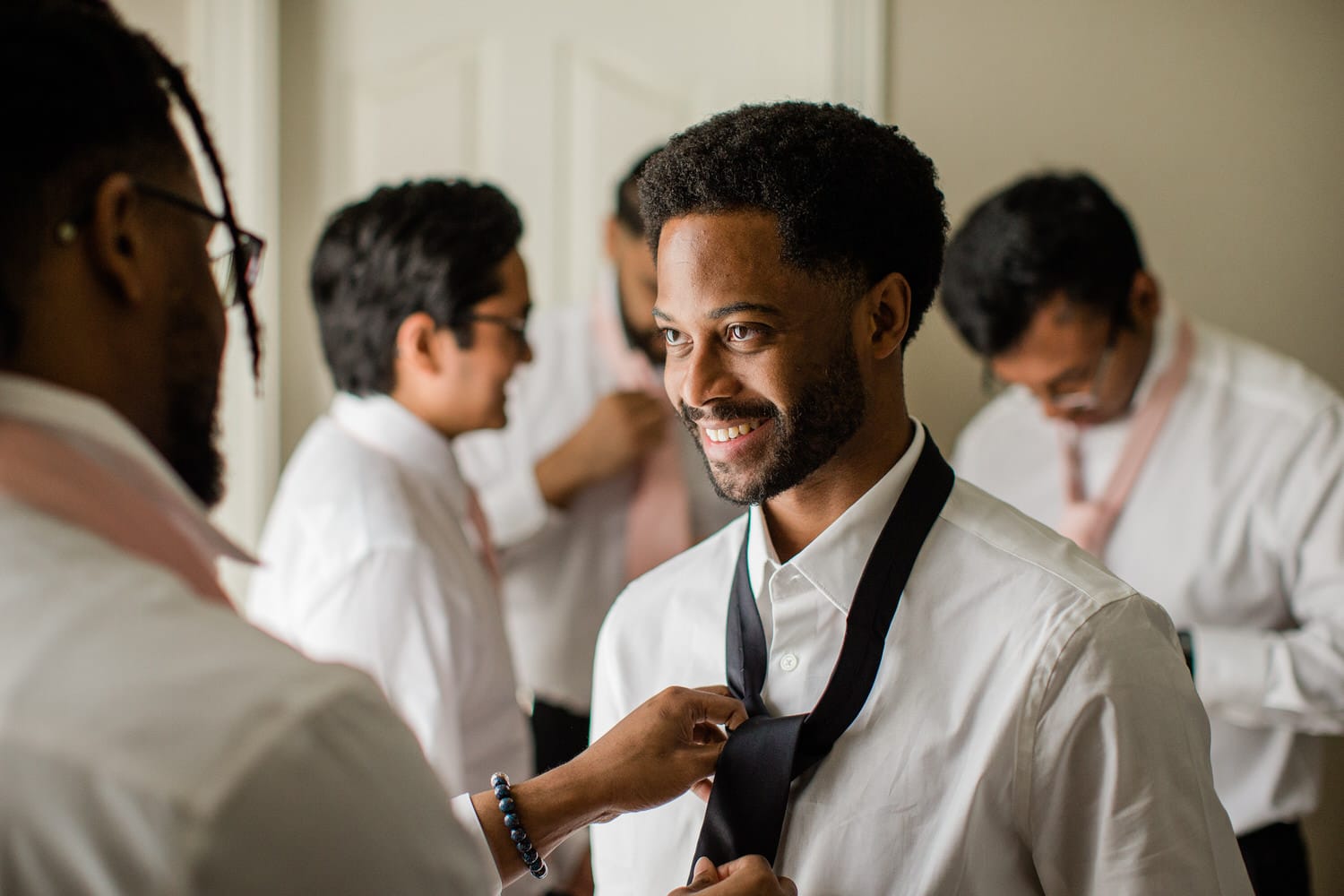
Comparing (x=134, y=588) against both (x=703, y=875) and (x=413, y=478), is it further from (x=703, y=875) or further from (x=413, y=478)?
(x=413, y=478)

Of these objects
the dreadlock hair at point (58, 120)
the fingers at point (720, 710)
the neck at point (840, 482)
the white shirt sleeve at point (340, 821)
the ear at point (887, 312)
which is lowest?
the fingers at point (720, 710)

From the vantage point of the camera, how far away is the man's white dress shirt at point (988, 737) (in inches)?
42.4

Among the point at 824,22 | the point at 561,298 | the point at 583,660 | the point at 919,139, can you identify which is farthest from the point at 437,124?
the point at 583,660

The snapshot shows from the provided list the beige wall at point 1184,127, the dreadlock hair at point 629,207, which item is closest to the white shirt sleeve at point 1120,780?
the dreadlock hair at point 629,207

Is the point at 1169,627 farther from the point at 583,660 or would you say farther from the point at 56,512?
the point at 583,660

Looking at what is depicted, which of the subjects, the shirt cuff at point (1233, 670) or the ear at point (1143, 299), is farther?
the ear at point (1143, 299)

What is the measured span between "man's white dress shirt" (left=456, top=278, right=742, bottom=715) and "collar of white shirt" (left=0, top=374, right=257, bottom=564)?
1.64 meters

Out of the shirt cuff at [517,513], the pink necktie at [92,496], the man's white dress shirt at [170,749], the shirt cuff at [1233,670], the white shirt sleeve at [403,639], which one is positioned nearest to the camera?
the man's white dress shirt at [170,749]

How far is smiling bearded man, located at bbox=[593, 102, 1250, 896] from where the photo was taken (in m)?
1.10

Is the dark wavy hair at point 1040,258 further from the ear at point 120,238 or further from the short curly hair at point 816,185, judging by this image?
the ear at point 120,238

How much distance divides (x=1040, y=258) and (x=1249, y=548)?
0.65 m

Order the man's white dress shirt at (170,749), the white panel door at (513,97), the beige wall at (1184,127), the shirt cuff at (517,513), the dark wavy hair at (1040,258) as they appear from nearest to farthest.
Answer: the man's white dress shirt at (170,749)
the dark wavy hair at (1040,258)
the shirt cuff at (517,513)
the beige wall at (1184,127)
the white panel door at (513,97)

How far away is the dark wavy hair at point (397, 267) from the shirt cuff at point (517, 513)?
52 centimetres

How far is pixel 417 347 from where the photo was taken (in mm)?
2061
